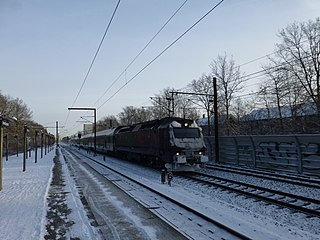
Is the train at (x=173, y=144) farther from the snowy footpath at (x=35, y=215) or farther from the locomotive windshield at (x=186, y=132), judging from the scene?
the snowy footpath at (x=35, y=215)

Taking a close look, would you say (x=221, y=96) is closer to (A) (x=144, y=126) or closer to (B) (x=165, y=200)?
(A) (x=144, y=126)

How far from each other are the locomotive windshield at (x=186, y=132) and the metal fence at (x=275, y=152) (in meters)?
4.11

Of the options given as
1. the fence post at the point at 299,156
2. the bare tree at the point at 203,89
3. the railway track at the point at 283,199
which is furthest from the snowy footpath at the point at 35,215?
the bare tree at the point at 203,89

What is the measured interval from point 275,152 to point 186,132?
5.49m

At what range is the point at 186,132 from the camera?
796 inches

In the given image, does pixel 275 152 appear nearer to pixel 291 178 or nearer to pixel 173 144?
pixel 291 178

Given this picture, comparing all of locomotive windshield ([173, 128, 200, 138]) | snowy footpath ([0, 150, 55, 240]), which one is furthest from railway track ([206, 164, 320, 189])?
snowy footpath ([0, 150, 55, 240])

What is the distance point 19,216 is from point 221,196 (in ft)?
21.4

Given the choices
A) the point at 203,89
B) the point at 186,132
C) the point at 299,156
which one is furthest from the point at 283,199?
the point at 203,89

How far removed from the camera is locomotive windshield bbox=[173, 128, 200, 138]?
19.8m

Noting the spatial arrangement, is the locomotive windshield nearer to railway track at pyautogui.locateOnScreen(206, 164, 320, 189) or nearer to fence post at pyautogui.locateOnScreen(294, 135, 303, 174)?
railway track at pyautogui.locateOnScreen(206, 164, 320, 189)

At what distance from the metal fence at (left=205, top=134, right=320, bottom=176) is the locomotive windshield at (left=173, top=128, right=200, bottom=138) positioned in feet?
13.5

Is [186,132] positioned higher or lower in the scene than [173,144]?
higher

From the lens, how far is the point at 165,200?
1080cm
